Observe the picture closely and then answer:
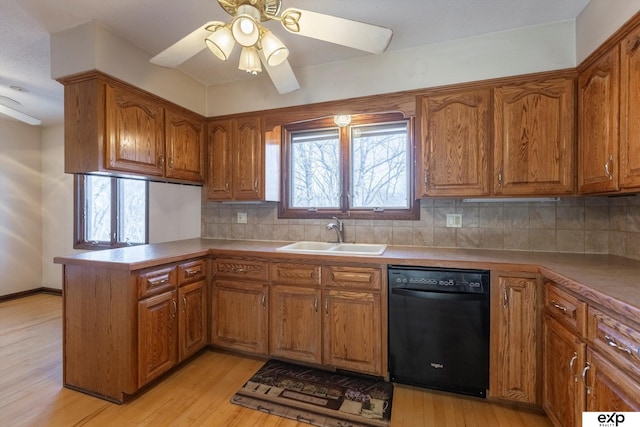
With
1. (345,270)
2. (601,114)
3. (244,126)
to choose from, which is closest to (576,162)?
(601,114)

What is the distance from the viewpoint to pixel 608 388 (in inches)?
43.9

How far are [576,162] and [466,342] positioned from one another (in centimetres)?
137

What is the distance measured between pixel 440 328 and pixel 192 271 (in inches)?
72.8

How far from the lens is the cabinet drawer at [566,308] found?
1.28 meters

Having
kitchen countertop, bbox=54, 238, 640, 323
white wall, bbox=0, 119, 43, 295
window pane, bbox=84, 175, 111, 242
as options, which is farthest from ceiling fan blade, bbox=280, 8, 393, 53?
white wall, bbox=0, 119, 43, 295

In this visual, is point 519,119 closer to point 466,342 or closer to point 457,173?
point 457,173

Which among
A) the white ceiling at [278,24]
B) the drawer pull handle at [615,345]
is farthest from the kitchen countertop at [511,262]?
the white ceiling at [278,24]

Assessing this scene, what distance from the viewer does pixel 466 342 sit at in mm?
1803

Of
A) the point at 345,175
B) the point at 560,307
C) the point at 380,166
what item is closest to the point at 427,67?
the point at 380,166

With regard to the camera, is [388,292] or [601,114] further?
[388,292]

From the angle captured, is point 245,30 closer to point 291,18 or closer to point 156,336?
point 291,18

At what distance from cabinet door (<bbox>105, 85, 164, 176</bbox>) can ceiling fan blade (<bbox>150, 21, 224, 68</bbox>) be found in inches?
29.3

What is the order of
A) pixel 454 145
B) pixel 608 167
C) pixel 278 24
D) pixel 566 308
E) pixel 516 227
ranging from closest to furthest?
pixel 566 308
pixel 608 167
pixel 278 24
pixel 454 145
pixel 516 227

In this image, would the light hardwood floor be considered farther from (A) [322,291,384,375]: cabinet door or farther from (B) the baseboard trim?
(B) the baseboard trim
